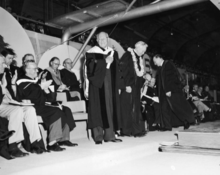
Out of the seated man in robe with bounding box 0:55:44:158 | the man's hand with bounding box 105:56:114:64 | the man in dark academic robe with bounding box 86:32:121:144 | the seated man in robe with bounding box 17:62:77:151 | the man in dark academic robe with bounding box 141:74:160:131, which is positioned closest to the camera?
the seated man in robe with bounding box 0:55:44:158

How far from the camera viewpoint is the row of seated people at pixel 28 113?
3.23 metres

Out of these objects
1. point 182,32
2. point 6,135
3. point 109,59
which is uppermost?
point 182,32

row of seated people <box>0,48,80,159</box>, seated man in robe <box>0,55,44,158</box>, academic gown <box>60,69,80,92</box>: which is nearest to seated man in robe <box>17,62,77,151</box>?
row of seated people <box>0,48,80,159</box>

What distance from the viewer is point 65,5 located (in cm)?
1165

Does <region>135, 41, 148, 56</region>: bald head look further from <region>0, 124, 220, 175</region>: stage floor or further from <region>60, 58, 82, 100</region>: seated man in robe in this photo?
<region>0, 124, 220, 175</region>: stage floor

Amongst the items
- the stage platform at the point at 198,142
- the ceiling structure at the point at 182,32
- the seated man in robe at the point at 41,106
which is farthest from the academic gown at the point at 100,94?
the ceiling structure at the point at 182,32

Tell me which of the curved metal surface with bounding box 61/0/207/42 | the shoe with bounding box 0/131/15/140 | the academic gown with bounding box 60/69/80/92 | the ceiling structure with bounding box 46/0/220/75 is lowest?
the shoe with bounding box 0/131/15/140

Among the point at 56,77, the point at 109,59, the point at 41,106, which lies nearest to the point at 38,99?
the point at 41,106

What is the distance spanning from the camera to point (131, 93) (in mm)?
4723

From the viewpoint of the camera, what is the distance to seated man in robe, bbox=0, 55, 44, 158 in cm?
320

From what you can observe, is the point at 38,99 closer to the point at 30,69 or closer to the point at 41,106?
the point at 41,106

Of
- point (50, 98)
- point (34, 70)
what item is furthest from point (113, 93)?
point (34, 70)

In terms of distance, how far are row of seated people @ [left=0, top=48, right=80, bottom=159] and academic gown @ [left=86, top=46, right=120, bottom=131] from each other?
40 cm

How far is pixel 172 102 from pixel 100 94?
83.9 inches
